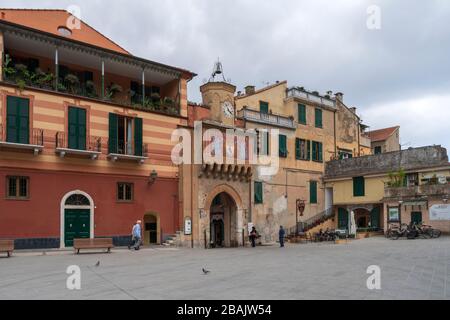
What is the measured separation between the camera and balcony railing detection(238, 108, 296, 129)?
35713 mm

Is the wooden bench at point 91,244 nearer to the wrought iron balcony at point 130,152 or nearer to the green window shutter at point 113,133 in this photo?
the wrought iron balcony at point 130,152

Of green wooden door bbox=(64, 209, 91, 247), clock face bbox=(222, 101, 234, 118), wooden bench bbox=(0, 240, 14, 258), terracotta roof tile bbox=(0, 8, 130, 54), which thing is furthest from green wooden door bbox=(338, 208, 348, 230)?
wooden bench bbox=(0, 240, 14, 258)

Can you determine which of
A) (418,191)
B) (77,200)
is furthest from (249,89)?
(77,200)

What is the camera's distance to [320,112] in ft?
140

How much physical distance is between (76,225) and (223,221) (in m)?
11.6

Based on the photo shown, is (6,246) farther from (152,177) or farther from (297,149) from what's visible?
(297,149)

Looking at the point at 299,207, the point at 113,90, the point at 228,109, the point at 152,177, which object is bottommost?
the point at 299,207

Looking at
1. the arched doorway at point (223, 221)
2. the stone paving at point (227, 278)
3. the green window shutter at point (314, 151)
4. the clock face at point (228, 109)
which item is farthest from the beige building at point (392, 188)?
the stone paving at point (227, 278)

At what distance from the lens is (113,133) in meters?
27.4

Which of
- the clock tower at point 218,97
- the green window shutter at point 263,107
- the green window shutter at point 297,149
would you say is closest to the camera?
the clock tower at point 218,97

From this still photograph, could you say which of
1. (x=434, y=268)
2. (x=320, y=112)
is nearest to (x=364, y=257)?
(x=434, y=268)

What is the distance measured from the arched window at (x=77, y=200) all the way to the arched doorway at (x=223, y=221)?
1002cm

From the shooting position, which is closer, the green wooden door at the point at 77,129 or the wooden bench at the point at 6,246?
the wooden bench at the point at 6,246

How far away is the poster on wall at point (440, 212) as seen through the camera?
111 feet
